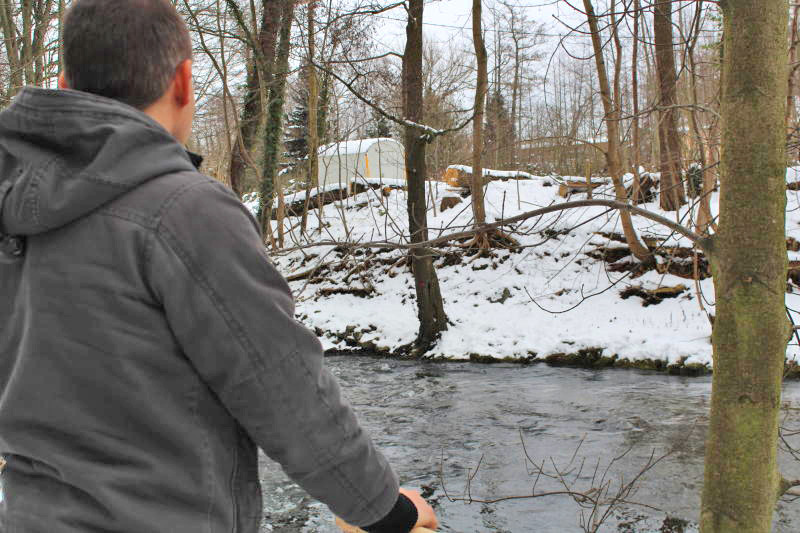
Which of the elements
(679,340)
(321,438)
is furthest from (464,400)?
(321,438)

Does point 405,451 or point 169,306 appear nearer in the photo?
point 169,306

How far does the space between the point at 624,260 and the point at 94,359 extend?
13.4 m

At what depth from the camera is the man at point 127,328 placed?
42.4 inches

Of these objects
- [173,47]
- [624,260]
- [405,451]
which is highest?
[173,47]

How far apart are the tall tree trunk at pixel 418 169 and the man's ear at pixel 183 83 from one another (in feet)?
33.3

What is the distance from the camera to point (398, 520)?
1.32 meters

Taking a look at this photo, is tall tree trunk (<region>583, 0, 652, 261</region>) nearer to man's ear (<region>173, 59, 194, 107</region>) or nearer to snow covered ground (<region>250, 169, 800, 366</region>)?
snow covered ground (<region>250, 169, 800, 366</region>)

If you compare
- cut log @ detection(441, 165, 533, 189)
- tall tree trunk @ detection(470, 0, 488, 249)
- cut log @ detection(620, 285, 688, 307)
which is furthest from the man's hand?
cut log @ detection(441, 165, 533, 189)

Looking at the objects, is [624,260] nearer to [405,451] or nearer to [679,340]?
[679,340]

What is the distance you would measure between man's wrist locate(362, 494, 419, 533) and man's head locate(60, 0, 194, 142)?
0.86 m

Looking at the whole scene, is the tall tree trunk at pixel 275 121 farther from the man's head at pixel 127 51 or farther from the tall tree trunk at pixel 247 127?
the man's head at pixel 127 51

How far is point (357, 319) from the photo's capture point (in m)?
14.0

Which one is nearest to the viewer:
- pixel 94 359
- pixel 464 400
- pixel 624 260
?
pixel 94 359

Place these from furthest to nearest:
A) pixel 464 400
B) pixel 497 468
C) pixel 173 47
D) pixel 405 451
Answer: pixel 464 400, pixel 405 451, pixel 497 468, pixel 173 47
